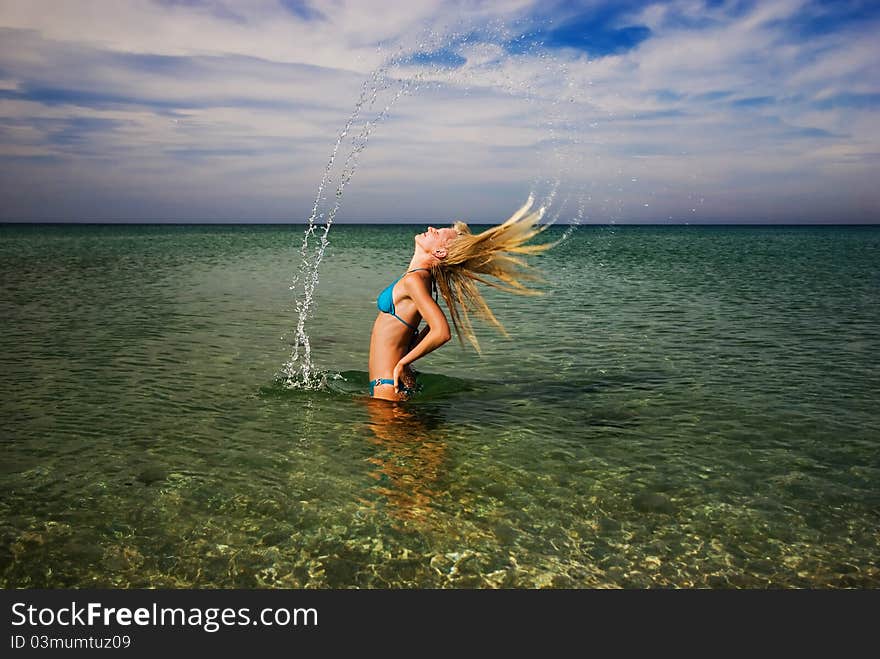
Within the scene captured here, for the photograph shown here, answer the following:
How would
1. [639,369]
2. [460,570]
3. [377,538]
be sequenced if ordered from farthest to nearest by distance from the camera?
[639,369] < [377,538] < [460,570]

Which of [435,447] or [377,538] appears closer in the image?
[377,538]

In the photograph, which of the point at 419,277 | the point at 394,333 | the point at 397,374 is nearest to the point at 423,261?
the point at 419,277

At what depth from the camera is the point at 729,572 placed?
182 inches

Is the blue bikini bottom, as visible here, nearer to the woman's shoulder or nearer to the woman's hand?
the woman's hand

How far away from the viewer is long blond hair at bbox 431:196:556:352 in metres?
7.70

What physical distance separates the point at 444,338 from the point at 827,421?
4.66 m

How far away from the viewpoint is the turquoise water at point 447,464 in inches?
184

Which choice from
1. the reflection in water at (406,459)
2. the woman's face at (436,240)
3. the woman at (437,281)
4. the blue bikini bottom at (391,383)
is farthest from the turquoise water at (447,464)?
the woman's face at (436,240)

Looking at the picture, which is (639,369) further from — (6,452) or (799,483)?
(6,452)

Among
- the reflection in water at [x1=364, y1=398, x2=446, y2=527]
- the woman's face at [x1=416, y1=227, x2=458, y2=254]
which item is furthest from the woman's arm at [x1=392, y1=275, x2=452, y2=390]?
the reflection in water at [x1=364, y1=398, x2=446, y2=527]

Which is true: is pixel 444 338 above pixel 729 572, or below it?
above

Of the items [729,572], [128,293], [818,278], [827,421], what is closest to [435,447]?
[729,572]

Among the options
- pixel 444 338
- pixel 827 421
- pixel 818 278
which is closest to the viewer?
pixel 444 338

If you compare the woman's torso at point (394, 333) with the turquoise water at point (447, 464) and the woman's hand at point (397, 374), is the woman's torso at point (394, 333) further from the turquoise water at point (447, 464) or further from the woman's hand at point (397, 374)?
the turquoise water at point (447, 464)
